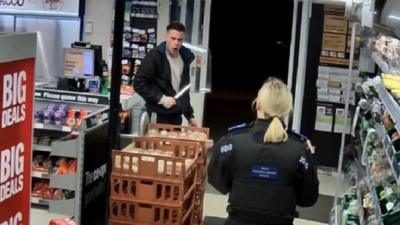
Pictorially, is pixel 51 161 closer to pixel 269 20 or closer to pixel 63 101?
pixel 63 101

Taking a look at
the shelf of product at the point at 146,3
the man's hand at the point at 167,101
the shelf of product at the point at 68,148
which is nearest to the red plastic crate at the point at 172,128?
the man's hand at the point at 167,101

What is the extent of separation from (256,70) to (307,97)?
8.45 m

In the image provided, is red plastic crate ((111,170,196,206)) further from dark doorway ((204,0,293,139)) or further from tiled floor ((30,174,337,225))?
dark doorway ((204,0,293,139))

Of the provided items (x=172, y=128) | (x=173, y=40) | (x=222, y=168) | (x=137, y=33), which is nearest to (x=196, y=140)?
(x=172, y=128)

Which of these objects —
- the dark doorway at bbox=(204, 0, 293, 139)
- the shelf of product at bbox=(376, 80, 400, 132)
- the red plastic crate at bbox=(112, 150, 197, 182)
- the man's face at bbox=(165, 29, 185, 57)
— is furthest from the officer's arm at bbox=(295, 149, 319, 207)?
the dark doorway at bbox=(204, 0, 293, 139)

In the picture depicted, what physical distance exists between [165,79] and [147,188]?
1587mm

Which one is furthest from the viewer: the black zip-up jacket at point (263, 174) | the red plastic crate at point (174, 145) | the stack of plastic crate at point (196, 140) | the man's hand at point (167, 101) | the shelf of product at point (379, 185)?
the man's hand at point (167, 101)

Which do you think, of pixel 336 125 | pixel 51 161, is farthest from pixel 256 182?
pixel 336 125

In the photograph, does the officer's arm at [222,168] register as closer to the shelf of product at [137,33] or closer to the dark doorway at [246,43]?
the shelf of product at [137,33]

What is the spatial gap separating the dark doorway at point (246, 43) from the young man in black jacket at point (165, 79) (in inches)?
394

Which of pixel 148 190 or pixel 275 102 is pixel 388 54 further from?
pixel 148 190

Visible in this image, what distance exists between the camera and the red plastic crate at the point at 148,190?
3.96 m

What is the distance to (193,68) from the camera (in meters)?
8.47

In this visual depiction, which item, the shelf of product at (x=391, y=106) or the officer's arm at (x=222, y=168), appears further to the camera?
the officer's arm at (x=222, y=168)
